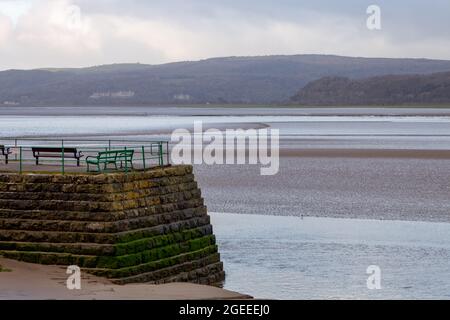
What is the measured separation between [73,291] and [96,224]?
1.95 metres

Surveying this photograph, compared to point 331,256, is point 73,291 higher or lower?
higher

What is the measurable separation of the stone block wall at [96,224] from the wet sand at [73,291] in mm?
329

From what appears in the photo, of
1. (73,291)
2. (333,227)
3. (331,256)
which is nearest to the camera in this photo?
(73,291)

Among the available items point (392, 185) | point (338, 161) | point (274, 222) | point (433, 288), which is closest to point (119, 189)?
point (433, 288)

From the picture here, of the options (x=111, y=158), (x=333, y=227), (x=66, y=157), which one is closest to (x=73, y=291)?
(x=111, y=158)

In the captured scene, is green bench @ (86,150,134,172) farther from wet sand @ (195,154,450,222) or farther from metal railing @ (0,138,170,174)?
wet sand @ (195,154,450,222)

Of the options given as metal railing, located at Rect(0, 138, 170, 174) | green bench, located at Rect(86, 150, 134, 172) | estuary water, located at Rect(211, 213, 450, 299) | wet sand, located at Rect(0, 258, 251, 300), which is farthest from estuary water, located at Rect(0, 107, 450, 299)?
green bench, located at Rect(86, 150, 134, 172)

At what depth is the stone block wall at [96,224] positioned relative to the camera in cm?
1970

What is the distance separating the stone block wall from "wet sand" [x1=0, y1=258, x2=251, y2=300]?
12.9 inches

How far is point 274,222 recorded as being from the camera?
98.9ft

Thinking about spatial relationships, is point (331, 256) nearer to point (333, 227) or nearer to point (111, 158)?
point (333, 227)

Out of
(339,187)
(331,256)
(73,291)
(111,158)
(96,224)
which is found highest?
→ (111,158)

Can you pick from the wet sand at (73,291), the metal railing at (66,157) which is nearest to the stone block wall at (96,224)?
the wet sand at (73,291)

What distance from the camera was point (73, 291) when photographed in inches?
711
